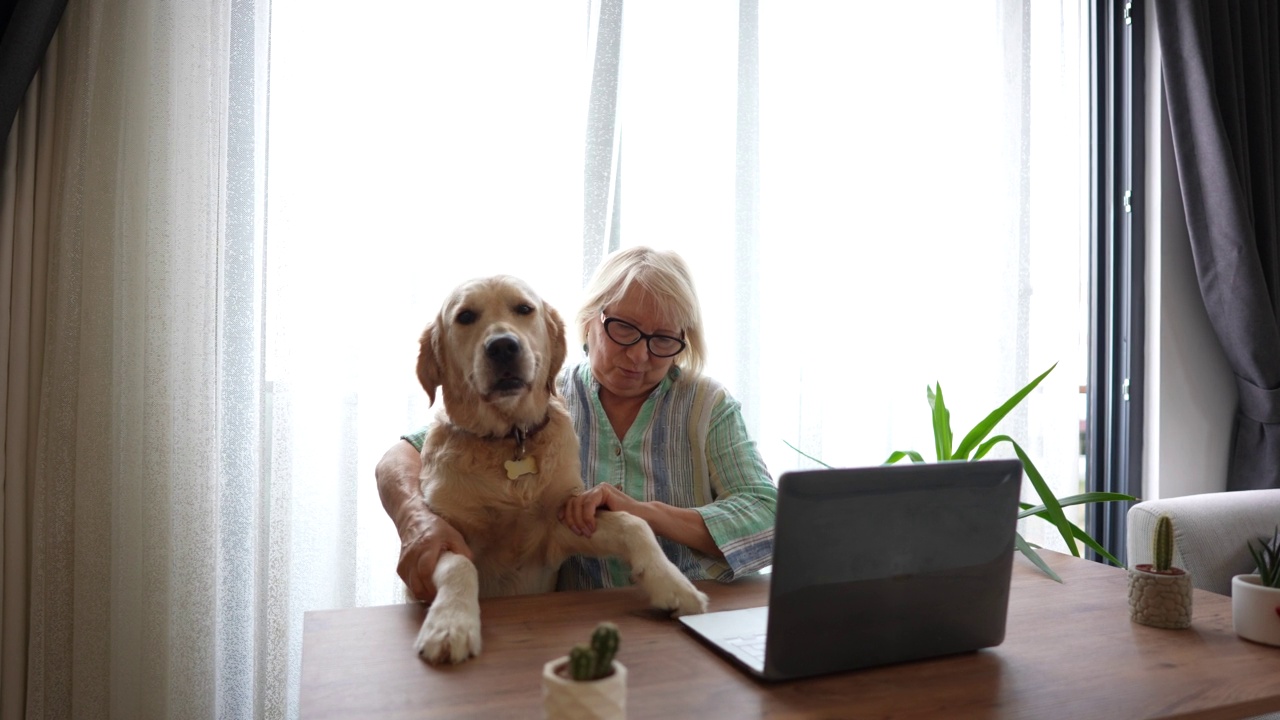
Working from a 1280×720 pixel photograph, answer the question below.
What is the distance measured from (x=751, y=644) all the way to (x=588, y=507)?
0.40 m

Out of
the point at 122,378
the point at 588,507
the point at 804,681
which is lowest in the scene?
the point at 804,681

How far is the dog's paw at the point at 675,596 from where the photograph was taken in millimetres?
1118

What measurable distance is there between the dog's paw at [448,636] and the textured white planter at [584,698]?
325mm

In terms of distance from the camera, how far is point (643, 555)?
47.1 inches

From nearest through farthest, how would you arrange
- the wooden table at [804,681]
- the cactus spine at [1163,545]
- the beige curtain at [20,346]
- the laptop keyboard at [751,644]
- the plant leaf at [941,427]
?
the wooden table at [804,681] < the laptop keyboard at [751,644] < the cactus spine at [1163,545] < the beige curtain at [20,346] < the plant leaf at [941,427]

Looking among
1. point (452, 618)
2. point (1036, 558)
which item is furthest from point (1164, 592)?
point (452, 618)

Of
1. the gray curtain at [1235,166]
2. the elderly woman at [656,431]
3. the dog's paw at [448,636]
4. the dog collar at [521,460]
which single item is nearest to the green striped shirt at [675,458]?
the elderly woman at [656,431]

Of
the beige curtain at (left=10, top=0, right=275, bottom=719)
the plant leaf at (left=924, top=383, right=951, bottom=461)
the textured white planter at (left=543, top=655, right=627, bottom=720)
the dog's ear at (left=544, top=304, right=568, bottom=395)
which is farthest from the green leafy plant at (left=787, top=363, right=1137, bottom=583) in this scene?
the beige curtain at (left=10, top=0, right=275, bottom=719)

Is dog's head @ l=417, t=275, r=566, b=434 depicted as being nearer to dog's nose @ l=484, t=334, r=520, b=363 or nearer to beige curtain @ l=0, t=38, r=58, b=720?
dog's nose @ l=484, t=334, r=520, b=363

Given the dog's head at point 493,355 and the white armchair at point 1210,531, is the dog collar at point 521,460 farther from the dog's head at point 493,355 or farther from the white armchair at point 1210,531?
the white armchair at point 1210,531

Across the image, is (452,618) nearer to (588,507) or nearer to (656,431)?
(588,507)

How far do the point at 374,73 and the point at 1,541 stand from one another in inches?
49.4

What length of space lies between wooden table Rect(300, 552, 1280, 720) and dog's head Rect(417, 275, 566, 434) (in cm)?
35

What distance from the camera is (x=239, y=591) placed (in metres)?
1.88
